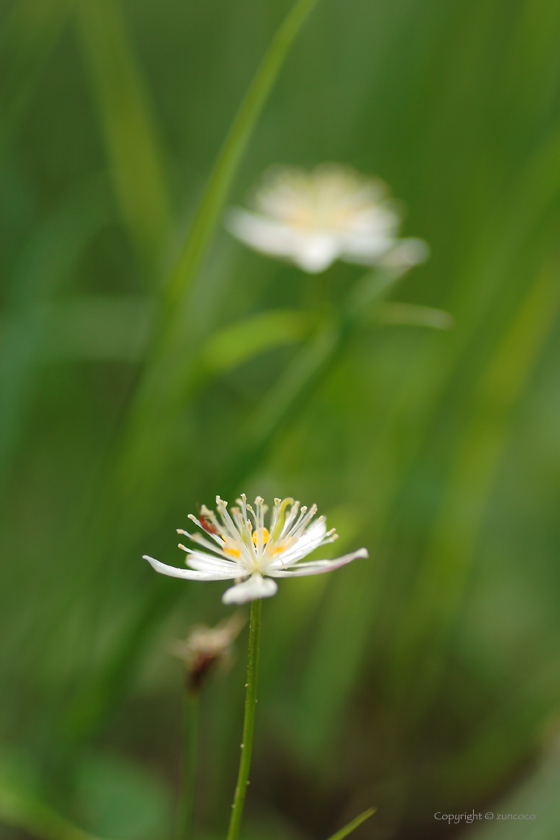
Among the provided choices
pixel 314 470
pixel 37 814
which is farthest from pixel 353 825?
pixel 314 470

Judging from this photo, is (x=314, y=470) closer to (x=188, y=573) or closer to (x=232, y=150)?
(x=232, y=150)

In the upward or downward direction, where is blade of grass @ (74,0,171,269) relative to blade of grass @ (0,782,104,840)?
upward

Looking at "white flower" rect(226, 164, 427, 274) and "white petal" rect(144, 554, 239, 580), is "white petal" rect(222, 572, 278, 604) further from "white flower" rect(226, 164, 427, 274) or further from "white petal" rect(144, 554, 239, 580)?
"white flower" rect(226, 164, 427, 274)

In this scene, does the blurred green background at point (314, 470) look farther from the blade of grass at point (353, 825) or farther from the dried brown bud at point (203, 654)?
the blade of grass at point (353, 825)

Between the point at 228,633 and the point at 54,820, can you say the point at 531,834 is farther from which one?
the point at 54,820

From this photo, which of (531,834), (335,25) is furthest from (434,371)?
(335,25)

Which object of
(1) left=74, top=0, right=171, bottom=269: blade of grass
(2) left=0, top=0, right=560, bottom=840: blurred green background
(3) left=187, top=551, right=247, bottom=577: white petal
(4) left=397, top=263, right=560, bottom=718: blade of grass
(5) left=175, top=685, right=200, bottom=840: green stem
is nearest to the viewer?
(3) left=187, top=551, right=247, bottom=577: white petal

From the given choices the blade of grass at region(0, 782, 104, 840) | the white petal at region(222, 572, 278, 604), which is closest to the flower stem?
the white petal at region(222, 572, 278, 604)
